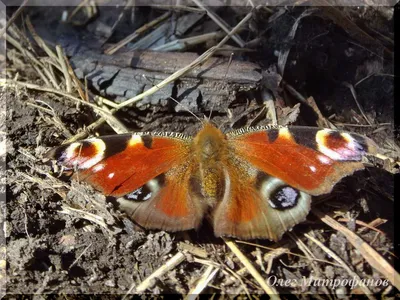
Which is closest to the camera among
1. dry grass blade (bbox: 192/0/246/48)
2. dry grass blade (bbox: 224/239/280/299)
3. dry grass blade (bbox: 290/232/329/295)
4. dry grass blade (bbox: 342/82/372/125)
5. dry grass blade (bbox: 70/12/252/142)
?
dry grass blade (bbox: 224/239/280/299)

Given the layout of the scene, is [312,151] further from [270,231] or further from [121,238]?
[121,238]

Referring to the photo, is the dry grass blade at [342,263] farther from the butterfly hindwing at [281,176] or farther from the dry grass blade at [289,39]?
the dry grass blade at [289,39]

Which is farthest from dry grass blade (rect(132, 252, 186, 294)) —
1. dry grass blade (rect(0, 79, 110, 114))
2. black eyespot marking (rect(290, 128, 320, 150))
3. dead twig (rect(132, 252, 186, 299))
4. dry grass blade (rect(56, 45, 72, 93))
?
dry grass blade (rect(56, 45, 72, 93))

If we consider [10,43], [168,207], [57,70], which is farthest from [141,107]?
[10,43]

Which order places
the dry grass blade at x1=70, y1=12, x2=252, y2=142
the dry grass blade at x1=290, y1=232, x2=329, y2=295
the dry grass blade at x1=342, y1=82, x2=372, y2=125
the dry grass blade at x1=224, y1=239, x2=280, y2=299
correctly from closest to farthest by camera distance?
1. the dry grass blade at x1=224, y1=239, x2=280, y2=299
2. the dry grass blade at x1=290, y1=232, x2=329, y2=295
3. the dry grass blade at x1=70, y1=12, x2=252, y2=142
4. the dry grass blade at x1=342, y1=82, x2=372, y2=125

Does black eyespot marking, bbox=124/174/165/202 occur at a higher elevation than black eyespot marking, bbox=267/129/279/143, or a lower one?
lower

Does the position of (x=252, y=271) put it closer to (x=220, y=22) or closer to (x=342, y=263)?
(x=342, y=263)

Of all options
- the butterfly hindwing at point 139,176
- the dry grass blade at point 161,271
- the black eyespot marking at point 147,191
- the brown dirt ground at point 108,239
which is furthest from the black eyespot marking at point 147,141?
the dry grass blade at point 161,271

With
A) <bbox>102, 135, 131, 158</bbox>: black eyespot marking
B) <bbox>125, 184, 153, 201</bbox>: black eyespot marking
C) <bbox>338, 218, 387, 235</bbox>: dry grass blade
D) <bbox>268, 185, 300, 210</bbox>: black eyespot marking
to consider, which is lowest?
<bbox>338, 218, 387, 235</bbox>: dry grass blade

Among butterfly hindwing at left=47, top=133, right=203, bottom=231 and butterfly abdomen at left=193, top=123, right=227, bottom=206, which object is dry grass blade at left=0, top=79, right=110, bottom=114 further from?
butterfly abdomen at left=193, top=123, right=227, bottom=206

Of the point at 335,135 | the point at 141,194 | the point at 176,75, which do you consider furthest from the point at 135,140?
the point at 335,135
